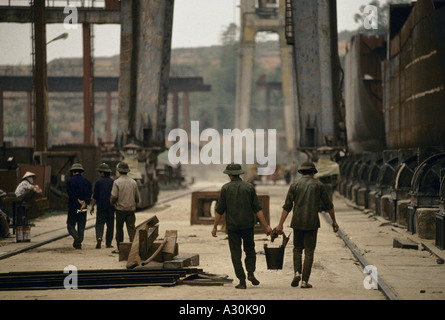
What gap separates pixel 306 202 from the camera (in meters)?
9.41

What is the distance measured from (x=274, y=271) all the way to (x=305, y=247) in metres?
1.78

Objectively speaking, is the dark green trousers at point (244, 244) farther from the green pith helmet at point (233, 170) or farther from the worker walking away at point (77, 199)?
the worker walking away at point (77, 199)

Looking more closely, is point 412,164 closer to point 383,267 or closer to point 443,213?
point 443,213

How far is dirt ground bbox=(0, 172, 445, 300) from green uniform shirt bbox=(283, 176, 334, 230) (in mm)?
859

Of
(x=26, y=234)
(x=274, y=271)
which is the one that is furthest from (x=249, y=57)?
(x=274, y=271)

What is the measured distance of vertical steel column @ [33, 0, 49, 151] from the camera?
1006 inches

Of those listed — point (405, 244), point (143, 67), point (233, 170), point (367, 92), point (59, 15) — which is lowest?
point (405, 244)

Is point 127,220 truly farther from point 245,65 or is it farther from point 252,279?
point 245,65

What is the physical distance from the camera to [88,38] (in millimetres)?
38188

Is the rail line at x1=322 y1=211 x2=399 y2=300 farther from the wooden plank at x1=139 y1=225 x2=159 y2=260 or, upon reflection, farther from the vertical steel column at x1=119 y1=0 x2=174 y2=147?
the vertical steel column at x1=119 y1=0 x2=174 y2=147

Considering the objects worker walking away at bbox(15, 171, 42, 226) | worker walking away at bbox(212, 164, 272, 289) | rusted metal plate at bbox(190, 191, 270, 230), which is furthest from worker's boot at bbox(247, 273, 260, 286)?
rusted metal plate at bbox(190, 191, 270, 230)
